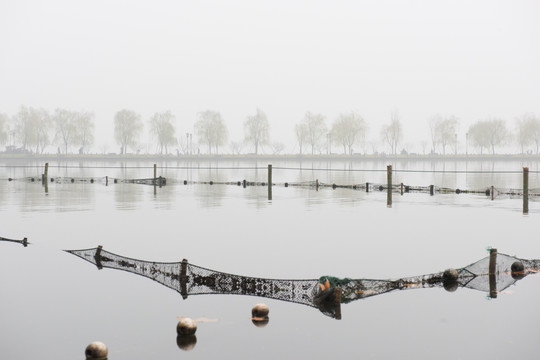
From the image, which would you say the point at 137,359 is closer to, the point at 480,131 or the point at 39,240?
the point at 39,240

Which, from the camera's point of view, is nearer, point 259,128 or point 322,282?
point 322,282

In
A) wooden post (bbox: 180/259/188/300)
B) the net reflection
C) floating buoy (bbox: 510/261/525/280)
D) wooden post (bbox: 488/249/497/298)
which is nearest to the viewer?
the net reflection

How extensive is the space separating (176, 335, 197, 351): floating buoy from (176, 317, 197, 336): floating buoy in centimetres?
7

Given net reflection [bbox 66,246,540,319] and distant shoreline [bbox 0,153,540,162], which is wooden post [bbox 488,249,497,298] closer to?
net reflection [bbox 66,246,540,319]

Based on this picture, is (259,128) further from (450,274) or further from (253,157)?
(450,274)

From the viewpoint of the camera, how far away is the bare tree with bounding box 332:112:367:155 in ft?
532

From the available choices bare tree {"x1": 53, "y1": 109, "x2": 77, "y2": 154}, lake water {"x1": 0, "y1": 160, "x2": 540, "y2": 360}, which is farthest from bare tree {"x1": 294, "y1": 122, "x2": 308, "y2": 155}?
lake water {"x1": 0, "y1": 160, "x2": 540, "y2": 360}

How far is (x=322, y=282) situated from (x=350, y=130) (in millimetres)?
151220

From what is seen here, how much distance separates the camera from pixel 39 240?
880 inches

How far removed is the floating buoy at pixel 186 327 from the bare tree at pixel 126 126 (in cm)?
14244

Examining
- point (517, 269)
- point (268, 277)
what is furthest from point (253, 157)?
point (517, 269)

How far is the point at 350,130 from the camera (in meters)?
162

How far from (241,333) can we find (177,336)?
1234 millimetres

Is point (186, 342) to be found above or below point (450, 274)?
below
